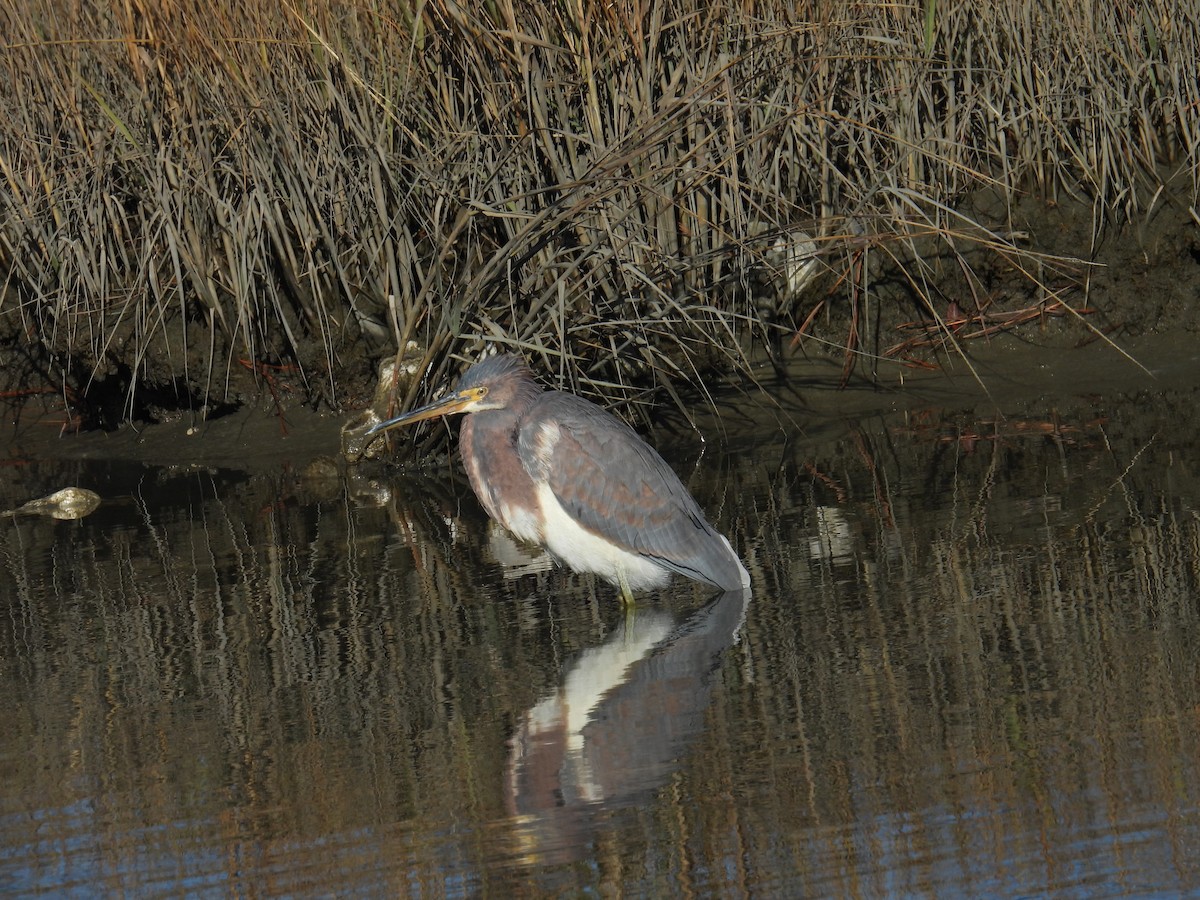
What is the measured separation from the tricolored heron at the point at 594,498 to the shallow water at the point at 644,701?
0.55 ft

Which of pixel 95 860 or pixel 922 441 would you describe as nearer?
pixel 95 860

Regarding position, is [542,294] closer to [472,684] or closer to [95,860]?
[472,684]

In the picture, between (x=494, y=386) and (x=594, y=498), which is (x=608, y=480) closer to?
(x=594, y=498)

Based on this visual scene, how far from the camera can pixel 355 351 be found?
879 centimetres

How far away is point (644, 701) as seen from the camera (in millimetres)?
4215

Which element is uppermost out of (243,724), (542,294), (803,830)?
(542,294)

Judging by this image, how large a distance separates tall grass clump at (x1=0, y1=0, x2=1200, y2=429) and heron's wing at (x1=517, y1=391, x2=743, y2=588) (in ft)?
5.37

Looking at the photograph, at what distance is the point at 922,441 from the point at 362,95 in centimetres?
312

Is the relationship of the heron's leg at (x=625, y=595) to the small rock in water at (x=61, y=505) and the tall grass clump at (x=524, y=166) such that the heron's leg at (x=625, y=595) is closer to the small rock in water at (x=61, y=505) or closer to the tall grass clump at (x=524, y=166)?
the tall grass clump at (x=524, y=166)

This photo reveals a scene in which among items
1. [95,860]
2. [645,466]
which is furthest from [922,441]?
[95,860]

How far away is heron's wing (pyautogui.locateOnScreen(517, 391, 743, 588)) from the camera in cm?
550

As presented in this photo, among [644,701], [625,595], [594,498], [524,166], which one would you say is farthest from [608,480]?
[524,166]

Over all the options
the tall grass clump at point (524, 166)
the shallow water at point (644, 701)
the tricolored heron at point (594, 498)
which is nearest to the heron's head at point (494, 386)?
the tricolored heron at point (594, 498)

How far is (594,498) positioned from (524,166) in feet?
9.38
